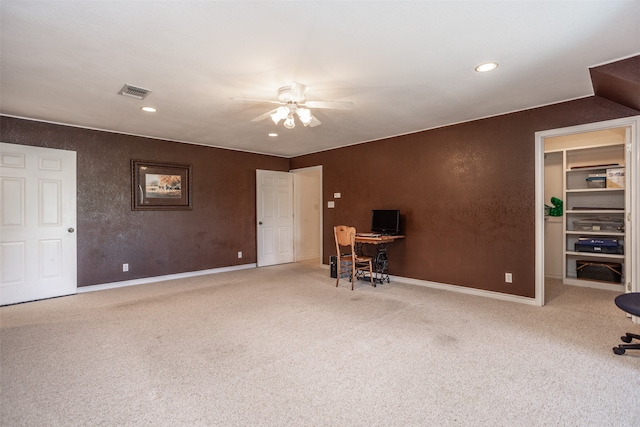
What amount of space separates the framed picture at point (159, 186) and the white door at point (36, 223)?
79cm

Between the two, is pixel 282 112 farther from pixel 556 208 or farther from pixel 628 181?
pixel 556 208

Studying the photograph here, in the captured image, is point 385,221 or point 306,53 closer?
point 306,53

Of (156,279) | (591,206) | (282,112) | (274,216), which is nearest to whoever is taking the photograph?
(282,112)

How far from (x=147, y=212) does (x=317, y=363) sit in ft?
13.3

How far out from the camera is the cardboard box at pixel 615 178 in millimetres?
4426

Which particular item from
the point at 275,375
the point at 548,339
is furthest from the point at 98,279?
the point at 548,339

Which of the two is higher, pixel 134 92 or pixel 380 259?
pixel 134 92

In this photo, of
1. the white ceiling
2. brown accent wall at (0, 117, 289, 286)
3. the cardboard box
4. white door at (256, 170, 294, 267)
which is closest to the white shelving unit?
the cardboard box

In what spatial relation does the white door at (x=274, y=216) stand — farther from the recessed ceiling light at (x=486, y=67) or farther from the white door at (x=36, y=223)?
the recessed ceiling light at (x=486, y=67)

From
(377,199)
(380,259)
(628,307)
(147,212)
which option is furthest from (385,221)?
(147,212)

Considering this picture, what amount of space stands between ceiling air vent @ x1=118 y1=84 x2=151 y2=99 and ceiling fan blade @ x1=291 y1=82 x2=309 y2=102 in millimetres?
1491

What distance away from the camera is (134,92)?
3.12 metres

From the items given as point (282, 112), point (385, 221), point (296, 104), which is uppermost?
point (296, 104)

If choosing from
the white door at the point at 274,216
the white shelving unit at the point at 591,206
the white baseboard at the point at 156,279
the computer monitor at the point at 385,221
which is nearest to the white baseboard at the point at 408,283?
the white baseboard at the point at 156,279
